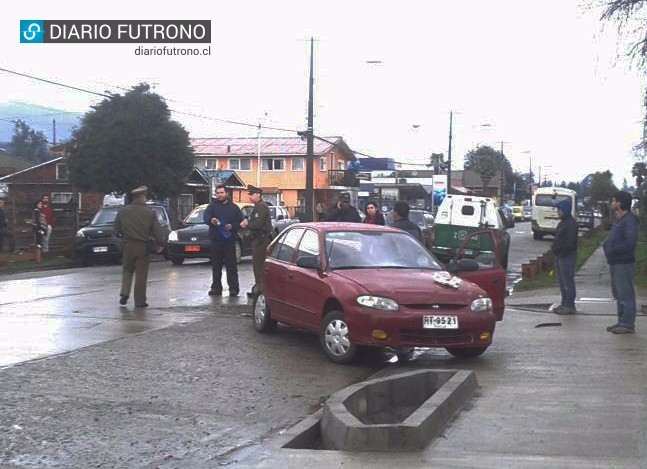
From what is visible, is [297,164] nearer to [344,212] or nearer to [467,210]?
[467,210]

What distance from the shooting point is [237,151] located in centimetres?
7188

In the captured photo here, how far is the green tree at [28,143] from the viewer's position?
124 m

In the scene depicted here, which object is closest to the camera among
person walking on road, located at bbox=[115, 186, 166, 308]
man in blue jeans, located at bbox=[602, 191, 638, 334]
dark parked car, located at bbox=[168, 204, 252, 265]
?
man in blue jeans, located at bbox=[602, 191, 638, 334]

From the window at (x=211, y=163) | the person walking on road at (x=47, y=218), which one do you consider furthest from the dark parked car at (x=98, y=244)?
the window at (x=211, y=163)

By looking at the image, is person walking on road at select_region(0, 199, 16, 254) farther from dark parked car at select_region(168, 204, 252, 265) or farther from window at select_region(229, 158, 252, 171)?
window at select_region(229, 158, 252, 171)

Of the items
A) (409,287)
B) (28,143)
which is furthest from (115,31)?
(28,143)

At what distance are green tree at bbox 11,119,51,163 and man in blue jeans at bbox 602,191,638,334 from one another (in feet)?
383

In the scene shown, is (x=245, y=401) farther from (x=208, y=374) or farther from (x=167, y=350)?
(x=167, y=350)

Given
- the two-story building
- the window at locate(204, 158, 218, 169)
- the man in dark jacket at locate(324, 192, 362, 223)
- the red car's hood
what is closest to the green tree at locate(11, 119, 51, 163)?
the window at locate(204, 158, 218, 169)

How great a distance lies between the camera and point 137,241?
13.9 meters

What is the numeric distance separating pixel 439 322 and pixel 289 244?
2.70m

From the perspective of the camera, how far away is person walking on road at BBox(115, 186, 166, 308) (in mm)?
13867

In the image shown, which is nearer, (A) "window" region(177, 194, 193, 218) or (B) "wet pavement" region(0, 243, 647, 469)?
(B) "wet pavement" region(0, 243, 647, 469)

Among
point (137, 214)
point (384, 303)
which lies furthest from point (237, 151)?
point (384, 303)
